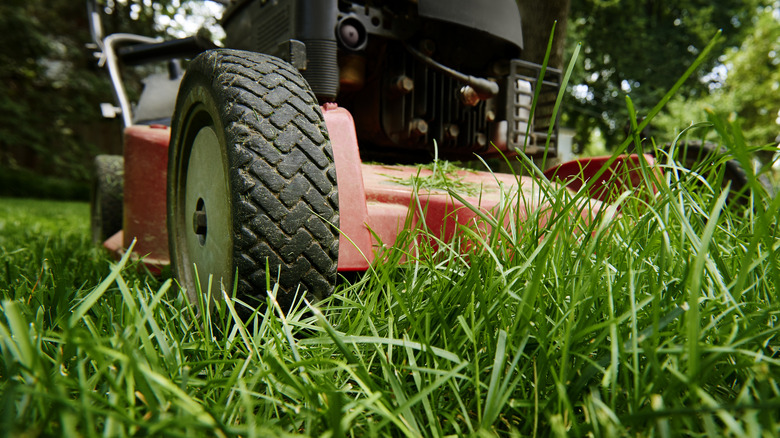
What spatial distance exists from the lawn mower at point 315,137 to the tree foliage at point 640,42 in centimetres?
1197

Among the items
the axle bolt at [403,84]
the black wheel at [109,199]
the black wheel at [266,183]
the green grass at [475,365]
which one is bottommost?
the black wheel at [109,199]

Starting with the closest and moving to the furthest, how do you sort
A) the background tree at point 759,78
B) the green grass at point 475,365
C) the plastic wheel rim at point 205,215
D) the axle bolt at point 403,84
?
the green grass at point 475,365 < the plastic wheel rim at point 205,215 < the axle bolt at point 403,84 < the background tree at point 759,78

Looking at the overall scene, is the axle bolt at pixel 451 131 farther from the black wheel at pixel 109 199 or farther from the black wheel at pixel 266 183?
the black wheel at pixel 109 199

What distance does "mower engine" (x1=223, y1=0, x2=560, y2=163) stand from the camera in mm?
1515

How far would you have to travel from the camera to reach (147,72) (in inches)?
526

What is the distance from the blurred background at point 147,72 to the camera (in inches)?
453

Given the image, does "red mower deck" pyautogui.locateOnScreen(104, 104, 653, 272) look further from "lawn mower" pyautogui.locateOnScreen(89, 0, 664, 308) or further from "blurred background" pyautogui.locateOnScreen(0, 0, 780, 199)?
"blurred background" pyautogui.locateOnScreen(0, 0, 780, 199)

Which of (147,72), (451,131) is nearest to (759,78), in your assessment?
(147,72)

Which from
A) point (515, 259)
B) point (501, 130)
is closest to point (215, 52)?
point (515, 259)

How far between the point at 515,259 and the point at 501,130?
1.01m

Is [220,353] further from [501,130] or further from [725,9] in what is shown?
[725,9]

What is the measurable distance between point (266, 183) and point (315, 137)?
0.13 m

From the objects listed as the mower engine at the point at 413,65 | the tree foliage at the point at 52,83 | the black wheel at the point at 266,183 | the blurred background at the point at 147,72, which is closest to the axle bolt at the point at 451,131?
the mower engine at the point at 413,65

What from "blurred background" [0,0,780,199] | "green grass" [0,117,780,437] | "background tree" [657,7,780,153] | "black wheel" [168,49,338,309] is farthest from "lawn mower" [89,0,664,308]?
"background tree" [657,7,780,153]
